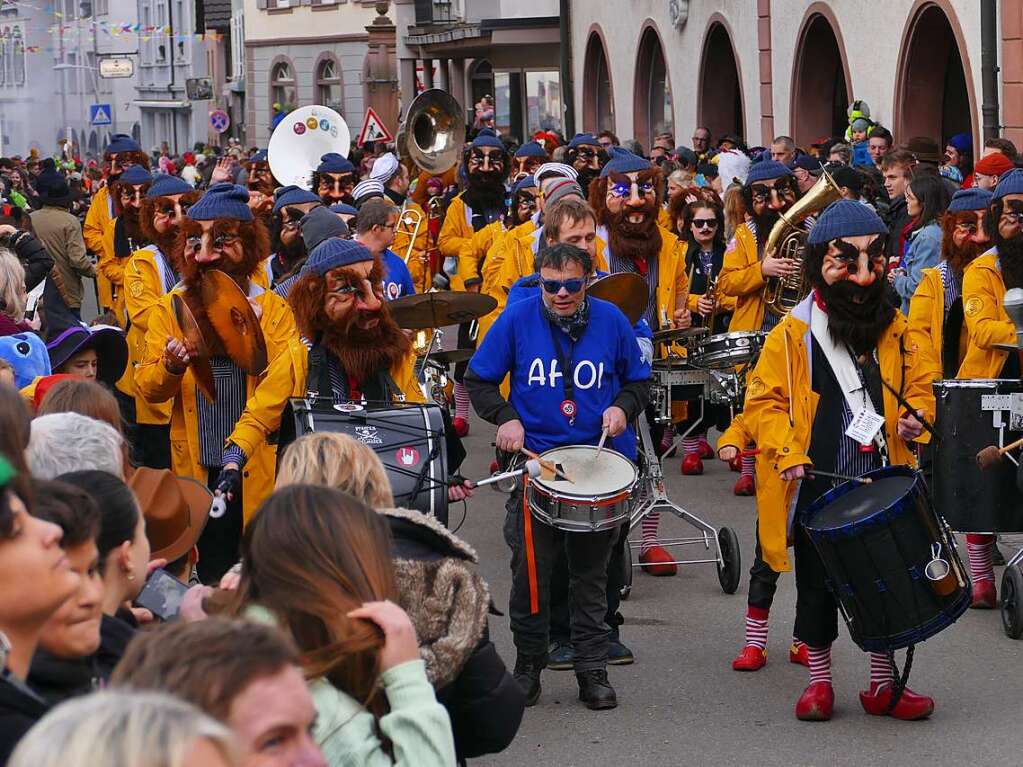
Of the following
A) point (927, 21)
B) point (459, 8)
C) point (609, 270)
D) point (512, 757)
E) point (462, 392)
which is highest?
point (459, 8)

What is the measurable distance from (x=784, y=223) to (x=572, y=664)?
3.71 m

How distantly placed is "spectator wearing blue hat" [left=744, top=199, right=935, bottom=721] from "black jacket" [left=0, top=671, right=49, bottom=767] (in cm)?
401

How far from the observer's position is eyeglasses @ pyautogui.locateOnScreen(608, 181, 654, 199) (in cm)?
948

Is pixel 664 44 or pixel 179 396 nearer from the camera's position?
pixel 179 396

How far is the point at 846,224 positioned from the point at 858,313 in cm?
33

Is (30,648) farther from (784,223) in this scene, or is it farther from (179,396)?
(784,223)

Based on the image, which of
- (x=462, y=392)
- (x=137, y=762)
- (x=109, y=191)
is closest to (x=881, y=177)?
(x=462, y=392)

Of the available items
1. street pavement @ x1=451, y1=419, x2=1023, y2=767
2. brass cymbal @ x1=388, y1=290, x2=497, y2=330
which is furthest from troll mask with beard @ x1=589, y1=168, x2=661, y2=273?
street pavement @ x1=451, y1=419, x2=1023, y2=767

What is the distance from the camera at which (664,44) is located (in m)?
31.2

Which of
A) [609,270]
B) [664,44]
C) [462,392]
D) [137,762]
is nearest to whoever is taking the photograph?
[137,762]

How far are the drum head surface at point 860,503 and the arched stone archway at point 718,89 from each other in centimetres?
2313

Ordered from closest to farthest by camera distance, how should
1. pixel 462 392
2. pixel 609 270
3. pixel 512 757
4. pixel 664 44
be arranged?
pixel 512 757 → pixel 609 270 → pixel 462 392 → pixel 664 44

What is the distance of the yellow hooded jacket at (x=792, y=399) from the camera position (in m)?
6.64

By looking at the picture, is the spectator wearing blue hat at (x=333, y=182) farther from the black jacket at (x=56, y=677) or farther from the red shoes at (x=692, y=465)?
the black jacket at (x=56, y=677)
